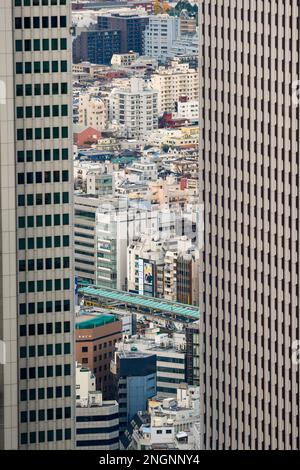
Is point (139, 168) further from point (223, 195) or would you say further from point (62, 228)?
point (62, 228)

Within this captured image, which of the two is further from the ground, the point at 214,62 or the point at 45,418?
the point at 214,62

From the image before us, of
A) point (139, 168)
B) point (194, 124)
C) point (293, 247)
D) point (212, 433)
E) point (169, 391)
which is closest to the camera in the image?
point (293, 247)

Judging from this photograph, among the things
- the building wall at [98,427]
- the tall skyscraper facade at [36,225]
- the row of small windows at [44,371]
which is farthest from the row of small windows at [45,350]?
the building wall at [98,427]

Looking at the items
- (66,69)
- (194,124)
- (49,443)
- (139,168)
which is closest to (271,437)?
(49,443)

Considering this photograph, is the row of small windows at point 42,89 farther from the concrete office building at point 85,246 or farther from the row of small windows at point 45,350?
the concrete office building at point 85,246

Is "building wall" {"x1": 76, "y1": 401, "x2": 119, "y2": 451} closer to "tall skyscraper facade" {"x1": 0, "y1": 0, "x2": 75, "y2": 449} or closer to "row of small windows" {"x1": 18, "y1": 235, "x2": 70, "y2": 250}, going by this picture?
"tall skyscraper facade" {"x1": 0, "y1": 0, "x2": 75, "y2": 449}

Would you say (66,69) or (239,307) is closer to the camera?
(66,69)
